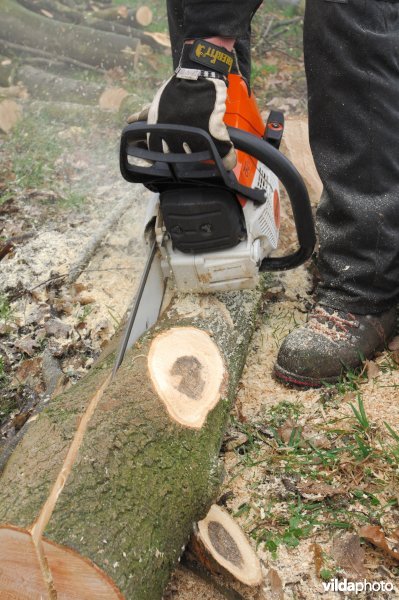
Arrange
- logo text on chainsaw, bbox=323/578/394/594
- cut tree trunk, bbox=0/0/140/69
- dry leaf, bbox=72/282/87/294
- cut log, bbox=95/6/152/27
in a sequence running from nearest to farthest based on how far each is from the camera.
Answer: logo text on chainsaw, bbox=323/578/394/594, dry leaf, bbox=72/282/87/294, cut tree trunk, bbox=0/0/140/69, cut log, bbox=95/6/152/27

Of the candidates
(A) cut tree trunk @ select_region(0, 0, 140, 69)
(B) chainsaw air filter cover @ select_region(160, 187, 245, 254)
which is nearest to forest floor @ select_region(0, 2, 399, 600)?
(B) chainsaw air filter cover @ select_region(160, 187, 245, 254)

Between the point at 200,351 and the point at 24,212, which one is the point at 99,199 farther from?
the point at 200,351

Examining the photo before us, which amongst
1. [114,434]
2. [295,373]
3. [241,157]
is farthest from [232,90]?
[114,434]

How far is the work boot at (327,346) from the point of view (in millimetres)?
2418

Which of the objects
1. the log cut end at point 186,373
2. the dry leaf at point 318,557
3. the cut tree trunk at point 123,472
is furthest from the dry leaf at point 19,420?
the dry leaf at point 318,557

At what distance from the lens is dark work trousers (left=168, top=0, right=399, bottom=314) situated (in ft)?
6.93

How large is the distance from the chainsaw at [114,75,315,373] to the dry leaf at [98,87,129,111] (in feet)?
9.31

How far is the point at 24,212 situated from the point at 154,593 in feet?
8.45

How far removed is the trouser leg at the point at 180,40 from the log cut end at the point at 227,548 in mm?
1823

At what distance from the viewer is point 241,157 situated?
2.18 m

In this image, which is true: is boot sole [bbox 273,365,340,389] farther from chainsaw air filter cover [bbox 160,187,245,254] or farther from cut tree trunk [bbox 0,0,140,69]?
cut tree trunk [bbox 0,0,140,69]

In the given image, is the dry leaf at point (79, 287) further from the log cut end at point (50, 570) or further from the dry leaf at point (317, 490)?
the log cut end at point (50, 570)


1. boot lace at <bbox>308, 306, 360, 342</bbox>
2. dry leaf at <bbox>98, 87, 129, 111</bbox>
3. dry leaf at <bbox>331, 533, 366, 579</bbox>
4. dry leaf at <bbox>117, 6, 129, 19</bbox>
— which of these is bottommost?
dry leaf at <bbox>98, 87, 129, 111</bbox>

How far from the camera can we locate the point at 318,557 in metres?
1.76
